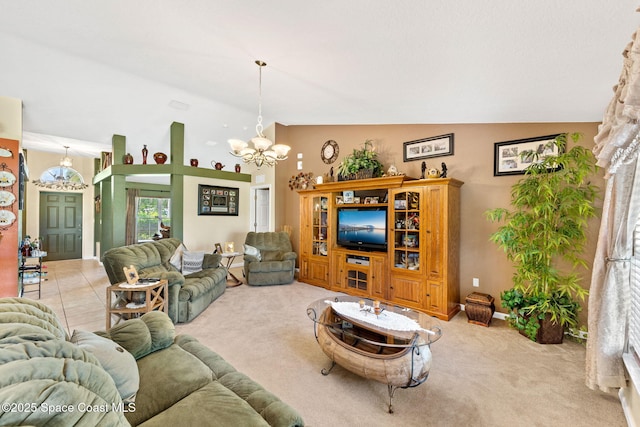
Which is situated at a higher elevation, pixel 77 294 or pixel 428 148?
pixel 428 148

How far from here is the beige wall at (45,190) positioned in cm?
676

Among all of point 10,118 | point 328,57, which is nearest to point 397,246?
point 328,57

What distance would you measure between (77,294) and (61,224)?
448cm

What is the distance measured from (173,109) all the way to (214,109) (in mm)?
728

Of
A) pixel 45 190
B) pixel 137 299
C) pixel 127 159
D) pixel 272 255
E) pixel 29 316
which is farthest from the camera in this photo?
pixel 45 190

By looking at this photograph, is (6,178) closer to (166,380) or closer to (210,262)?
(210,262)

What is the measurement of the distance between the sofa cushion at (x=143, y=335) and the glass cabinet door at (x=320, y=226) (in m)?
3.24

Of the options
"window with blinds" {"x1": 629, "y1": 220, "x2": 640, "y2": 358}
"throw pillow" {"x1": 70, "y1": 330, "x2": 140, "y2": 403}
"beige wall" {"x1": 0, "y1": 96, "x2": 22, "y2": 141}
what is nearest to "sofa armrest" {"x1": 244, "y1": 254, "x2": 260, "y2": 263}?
"throw pillow" {"x1": 70, "y1": 330, "x2": 140, "y2": 403}

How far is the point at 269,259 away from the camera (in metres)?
5.21

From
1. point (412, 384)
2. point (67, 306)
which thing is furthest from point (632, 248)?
point (67, 306)

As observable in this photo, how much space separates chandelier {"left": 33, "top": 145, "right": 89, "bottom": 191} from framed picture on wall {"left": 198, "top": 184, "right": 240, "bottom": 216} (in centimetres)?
370

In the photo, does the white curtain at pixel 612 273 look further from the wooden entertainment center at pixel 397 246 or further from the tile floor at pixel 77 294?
the tile floor at pixel 77 294

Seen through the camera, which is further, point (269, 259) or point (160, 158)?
point (160, 158)

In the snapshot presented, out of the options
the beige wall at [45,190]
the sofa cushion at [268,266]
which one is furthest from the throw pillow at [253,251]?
the beige wall at [45,190]
